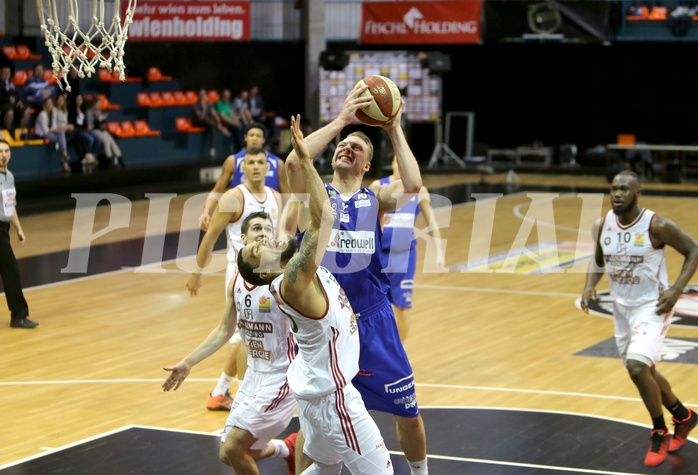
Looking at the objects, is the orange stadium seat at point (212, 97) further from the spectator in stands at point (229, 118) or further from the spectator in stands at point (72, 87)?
A: the spectator in stands at point (72, 87)

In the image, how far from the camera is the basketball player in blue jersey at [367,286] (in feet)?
21.1

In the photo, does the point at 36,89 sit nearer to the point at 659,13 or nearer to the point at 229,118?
the point at 229,118

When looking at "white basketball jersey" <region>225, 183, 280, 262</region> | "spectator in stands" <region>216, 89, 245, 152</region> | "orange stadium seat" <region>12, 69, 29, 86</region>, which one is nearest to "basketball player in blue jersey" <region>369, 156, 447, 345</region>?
"white basketball jersey" <region>225, 183, 280, 262</region>

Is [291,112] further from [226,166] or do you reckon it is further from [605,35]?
[226,166]

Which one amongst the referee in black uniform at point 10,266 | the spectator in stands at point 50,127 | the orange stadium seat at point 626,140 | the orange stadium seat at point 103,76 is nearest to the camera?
the referee in black uniform at point 10,266

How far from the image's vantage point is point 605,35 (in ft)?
89.3

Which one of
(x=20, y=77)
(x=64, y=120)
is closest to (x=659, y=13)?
(x=64, y=120)

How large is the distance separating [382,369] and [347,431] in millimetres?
870

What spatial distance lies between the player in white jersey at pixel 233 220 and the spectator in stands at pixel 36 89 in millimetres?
13847

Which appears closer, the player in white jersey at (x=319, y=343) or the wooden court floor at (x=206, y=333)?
the player in white jersey at (x=319, y=343)

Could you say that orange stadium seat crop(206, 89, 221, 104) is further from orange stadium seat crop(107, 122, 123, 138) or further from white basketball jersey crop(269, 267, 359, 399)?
white basketball jersey crop(269, 267, 359, 399)

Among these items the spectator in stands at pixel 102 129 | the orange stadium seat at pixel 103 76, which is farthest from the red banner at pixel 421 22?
the spectator in stands at pixel 102 129

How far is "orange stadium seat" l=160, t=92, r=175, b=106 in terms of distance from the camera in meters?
26.0

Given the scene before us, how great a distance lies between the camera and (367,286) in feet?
21.2
